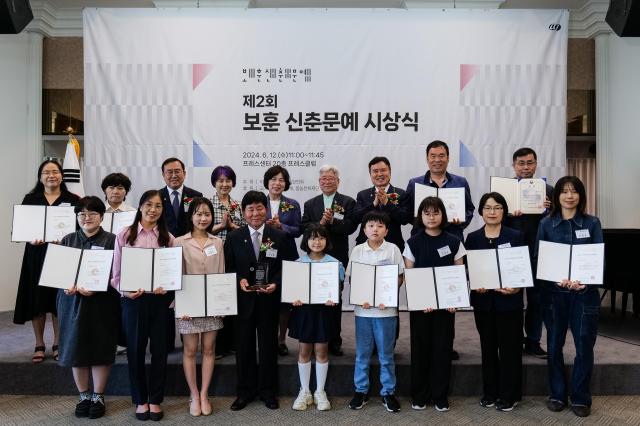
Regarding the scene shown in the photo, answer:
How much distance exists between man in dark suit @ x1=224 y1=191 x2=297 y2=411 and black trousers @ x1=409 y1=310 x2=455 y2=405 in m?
0.94

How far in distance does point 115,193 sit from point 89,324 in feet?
3.48

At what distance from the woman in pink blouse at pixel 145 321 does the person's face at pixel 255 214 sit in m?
0.55

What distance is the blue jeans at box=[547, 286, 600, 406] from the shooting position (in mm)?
3129

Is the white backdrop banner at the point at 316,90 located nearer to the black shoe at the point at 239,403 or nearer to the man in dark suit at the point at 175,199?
the man in dark suit at the point at 175,199

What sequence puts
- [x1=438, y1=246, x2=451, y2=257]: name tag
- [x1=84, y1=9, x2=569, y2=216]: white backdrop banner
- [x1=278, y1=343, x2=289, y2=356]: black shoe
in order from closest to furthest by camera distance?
1. [x1=438, y1=246, x2=451, y2=257]: name tag
2. [x1=278, y1=343, x2=289, y2=356]: black shoe
3. [x1=84, y1=9, x2=569, y2=216]: white backdrop banner

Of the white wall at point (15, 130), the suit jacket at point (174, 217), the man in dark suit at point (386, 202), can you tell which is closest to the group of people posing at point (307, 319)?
the man in dark suit at point (386, 202)

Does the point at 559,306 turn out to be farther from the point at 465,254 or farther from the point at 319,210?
the point at 319,210

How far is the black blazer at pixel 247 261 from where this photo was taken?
330cm

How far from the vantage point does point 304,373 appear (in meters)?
3.36

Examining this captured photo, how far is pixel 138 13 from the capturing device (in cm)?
527

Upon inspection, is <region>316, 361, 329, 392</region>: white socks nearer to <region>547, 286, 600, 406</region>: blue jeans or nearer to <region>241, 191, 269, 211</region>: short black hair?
<region>241, 191, 269, 211</region>: short black hair

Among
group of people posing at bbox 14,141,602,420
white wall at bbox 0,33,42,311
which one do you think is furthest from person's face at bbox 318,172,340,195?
white wall at bbox 0,33,42,311

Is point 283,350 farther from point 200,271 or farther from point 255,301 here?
point 200,271

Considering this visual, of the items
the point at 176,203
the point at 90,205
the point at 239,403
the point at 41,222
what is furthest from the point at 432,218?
the point at 41,222
